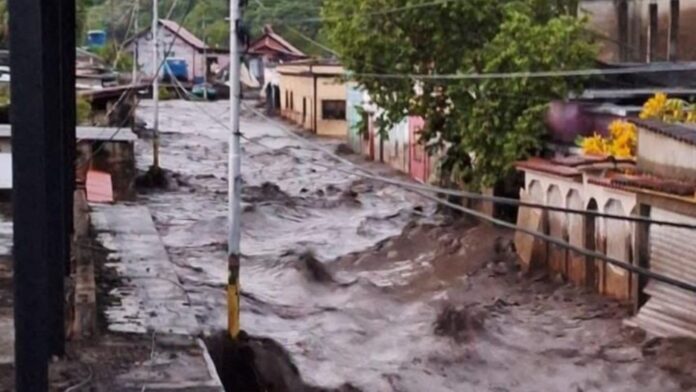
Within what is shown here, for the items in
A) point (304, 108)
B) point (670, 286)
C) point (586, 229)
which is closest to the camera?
point (670, 286)

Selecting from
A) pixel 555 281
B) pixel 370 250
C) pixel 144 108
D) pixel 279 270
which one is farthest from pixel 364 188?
pixel 144 108

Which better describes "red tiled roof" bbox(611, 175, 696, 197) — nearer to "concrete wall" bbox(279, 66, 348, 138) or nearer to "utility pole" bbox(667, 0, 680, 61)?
"utility pole" bbox(667, 0, 680, 61)

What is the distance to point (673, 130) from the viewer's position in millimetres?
17203

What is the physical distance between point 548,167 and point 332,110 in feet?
100

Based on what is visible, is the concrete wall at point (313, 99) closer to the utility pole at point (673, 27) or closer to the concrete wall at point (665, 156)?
the utility pole at point (673, 27)

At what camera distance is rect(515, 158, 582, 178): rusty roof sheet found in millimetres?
20391

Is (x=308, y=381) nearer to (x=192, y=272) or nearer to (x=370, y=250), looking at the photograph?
(x=192, y=272)

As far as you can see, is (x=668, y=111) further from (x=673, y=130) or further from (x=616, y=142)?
(x=673, y=130)

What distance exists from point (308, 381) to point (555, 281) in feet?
22.2

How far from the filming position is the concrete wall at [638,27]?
90.8 ft

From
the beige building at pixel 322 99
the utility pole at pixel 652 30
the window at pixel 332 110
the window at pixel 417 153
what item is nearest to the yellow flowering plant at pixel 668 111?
the utility pole at pixel 652 30

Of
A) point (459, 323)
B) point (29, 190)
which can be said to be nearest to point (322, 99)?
point (459, 323)

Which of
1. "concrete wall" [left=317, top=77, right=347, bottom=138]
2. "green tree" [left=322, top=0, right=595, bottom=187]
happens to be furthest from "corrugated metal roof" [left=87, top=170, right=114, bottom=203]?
"concrete wall" [left=317, top=77, right=347, bottom=138]

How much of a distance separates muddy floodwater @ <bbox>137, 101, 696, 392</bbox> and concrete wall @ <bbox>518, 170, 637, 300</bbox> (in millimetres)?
340
